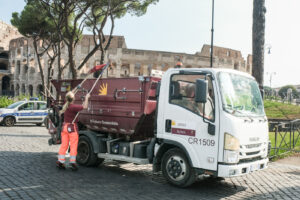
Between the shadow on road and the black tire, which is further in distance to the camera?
the black tire

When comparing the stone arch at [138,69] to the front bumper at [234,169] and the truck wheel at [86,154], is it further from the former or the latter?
the front bumper at [234,169]

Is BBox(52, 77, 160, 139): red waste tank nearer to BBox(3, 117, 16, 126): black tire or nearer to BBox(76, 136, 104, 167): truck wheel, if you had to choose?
BBox(76, 136, 104, 167): truck wheel

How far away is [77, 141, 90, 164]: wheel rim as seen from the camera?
8055 mm

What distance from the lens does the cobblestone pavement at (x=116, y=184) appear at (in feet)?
18.4

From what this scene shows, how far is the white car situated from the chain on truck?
12.3 m

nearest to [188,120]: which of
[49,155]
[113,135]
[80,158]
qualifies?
[113,135]

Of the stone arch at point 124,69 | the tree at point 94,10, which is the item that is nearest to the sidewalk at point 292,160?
the tree at point 94,10

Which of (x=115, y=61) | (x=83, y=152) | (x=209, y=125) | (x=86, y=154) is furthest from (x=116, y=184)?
(x=115, y=61)

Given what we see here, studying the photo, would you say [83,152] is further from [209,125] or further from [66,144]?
[209,125]

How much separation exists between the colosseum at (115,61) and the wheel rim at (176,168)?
3802 centimetres

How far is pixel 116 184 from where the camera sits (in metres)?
6.43

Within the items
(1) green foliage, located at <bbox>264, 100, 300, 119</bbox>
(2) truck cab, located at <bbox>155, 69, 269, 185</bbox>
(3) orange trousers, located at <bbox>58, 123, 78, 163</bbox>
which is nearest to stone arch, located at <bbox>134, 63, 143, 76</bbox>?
(1) green foliage, located at <bbox>264, 100, 300, 119</bbox>

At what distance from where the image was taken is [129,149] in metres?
7.23

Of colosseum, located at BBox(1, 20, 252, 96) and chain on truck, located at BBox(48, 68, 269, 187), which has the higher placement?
colosseum, located at BBox(1, 20, 252, 96)
